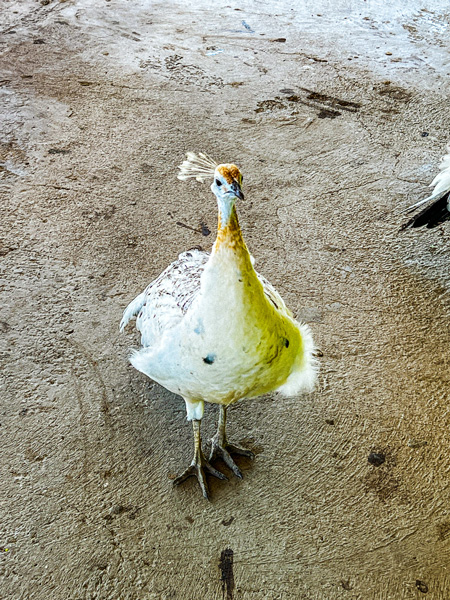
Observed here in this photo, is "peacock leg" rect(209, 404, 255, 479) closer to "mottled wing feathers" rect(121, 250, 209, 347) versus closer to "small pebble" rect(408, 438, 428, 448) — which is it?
"mottled wing feathers" rect(121, 250, 209, 347)

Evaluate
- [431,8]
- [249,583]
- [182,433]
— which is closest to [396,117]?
[431,8]

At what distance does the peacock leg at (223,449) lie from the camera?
2.40 meters

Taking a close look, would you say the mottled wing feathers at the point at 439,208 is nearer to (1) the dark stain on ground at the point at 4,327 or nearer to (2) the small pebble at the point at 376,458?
→ (2) the small pebble at the point at 376,458

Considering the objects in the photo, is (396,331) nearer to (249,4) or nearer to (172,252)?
(172,252)

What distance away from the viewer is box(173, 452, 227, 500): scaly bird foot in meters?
2.32

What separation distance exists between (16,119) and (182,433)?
130 inches

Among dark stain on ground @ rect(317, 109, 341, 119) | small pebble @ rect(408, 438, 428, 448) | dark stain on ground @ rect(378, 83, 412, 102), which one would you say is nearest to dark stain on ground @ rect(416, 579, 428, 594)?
small pebble @ rect(408, 438, 428, 448)

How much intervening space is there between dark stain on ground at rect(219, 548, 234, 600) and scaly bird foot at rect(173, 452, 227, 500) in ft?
0.91

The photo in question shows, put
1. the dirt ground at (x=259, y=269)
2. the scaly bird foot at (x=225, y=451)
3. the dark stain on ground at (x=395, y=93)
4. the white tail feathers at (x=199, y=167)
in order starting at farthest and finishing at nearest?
the dark stain on ground at (x=395, y=93) → the scaly bird foot at (x=225, y=451) → the dirt ground at (x=259, y=269) → the white tail feathers at (x=199, y=167)

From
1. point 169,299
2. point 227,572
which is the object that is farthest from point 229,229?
point 227,572

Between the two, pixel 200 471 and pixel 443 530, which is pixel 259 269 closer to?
pixel 200 471

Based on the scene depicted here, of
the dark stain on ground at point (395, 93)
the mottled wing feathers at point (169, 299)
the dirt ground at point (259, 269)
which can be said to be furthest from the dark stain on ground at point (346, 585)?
the dark stain on ground at point (395, 93)

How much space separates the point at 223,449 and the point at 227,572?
0.52 meters

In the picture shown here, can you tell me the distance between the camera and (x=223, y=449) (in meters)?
2.43
